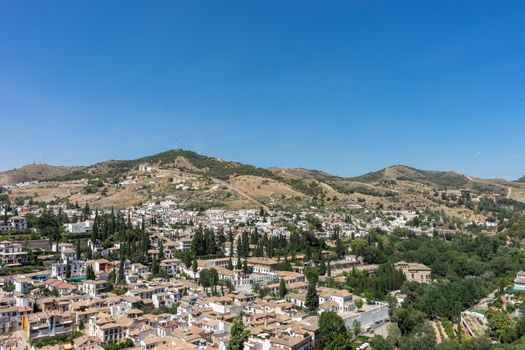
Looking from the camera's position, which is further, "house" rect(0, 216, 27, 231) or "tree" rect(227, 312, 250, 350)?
"house" rect(0, 216, 27, 231)

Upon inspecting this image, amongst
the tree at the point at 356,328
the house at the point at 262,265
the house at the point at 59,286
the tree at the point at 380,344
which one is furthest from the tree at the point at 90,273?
the tree at the point at 380,344

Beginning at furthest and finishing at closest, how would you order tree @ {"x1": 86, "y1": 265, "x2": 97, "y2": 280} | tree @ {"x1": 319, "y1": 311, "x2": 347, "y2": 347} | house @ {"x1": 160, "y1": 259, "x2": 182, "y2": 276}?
house @ {"x1": 160, "y1": 259, "x2": 182, "y2": 276} → tree @ {"x1": 86, "y1": 265, "x2": 97, "y2": 280} → tree @ {"x1": 319, "y1": 311, "x2": 347, "y2": 347}

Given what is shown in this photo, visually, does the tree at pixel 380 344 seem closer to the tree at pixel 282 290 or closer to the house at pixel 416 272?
the tree at pixel 282 290

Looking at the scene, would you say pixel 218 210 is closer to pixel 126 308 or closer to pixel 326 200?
pixel 326 200

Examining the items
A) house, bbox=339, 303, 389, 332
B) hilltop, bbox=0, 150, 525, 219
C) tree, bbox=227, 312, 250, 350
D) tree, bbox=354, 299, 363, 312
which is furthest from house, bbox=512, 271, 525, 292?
hilltop, bbox=0, 150, 525, 219

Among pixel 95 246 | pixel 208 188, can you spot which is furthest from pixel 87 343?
pixel 208 188

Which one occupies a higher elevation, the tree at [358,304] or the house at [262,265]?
the house at [262,265]

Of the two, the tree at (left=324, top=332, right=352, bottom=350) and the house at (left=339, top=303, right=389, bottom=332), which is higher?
the tree at (left=324, top=332, right=352, bottom=350)

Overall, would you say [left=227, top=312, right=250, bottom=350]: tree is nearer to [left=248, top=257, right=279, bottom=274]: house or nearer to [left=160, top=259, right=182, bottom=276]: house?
[left=248, top=257, right=279, bottom=274]: house

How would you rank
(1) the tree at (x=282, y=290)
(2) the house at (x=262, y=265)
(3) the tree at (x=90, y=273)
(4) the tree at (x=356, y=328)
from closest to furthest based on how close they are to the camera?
(4) the tree at (x=356, y=328)
(1) the tree at (x=282, y=290)
(3) the tree at (x=90, y=273)
(2) the house at (x=262, y=265)
